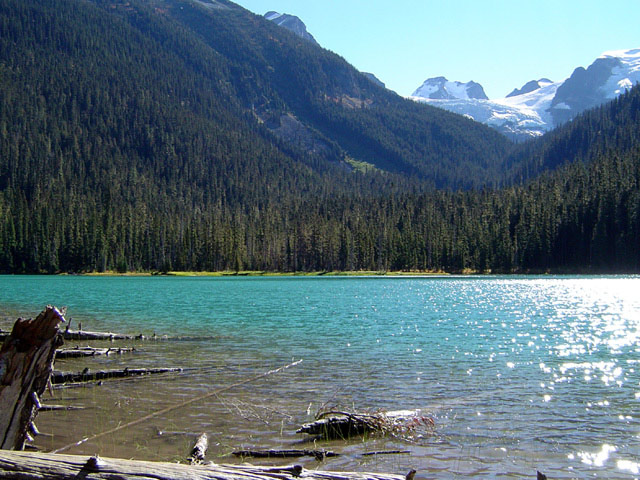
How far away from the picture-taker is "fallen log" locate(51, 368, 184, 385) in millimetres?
20438

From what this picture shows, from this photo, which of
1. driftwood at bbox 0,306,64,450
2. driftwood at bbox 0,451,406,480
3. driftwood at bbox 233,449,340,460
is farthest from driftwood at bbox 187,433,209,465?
driftwood at bbox 0,451,406,480

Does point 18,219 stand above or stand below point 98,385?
above

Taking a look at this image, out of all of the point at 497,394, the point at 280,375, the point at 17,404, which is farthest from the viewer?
the point at 280,375

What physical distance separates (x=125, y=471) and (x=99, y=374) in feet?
51.4

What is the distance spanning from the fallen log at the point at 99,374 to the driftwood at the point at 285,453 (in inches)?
399

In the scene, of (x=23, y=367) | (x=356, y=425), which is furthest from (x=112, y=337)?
(x=23, y=367)

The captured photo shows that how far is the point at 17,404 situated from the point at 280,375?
13255 mm

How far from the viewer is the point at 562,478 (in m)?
11.8

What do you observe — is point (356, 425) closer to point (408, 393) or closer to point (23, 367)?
point (408, 393)

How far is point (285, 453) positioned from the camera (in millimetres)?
12953

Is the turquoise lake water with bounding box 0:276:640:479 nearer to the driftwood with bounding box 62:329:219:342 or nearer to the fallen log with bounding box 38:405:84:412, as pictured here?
the fallen log with bounding box 38:405:84:412

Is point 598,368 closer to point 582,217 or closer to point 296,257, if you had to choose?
point 582,217

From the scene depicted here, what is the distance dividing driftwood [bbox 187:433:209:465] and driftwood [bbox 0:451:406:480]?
15.8 ft

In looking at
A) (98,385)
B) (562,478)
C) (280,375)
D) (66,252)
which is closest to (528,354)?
(280,375)
